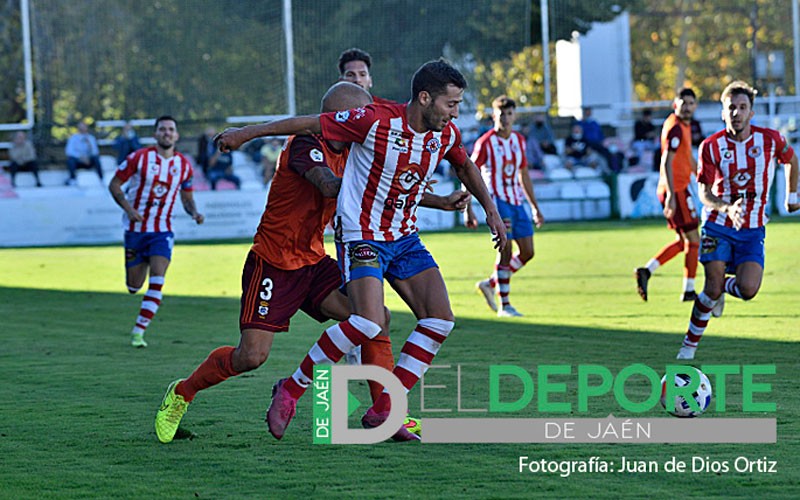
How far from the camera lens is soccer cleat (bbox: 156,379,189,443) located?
→ 6.60m

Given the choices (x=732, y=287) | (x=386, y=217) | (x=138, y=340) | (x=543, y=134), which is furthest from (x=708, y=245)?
(x=543, y=134)

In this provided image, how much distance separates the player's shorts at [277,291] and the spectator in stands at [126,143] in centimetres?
2284

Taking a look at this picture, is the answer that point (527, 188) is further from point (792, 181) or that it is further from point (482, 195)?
point (482, 195)

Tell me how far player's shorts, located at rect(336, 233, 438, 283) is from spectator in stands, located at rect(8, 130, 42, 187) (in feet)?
77.8

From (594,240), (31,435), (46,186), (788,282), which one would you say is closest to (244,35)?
(46,186)

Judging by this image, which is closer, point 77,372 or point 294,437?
point 294,437

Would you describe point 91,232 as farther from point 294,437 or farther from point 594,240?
point 294,437

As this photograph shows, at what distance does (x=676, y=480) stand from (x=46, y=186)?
25.1m

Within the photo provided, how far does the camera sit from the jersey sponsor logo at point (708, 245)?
948 centimetres

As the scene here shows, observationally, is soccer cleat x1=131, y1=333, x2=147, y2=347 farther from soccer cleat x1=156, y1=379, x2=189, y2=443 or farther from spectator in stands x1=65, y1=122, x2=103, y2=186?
spectator in stands x1=65, y1=122, x2=103, y2=186

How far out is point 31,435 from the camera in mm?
6914

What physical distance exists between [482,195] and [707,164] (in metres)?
3.35

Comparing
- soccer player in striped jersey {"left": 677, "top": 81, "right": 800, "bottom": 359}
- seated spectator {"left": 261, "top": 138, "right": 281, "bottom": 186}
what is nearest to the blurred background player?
soccer player in striped jersey {"left": 677, "top": 81, "right": 800, "bottom": 359}

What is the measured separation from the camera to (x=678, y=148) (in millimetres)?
13117
